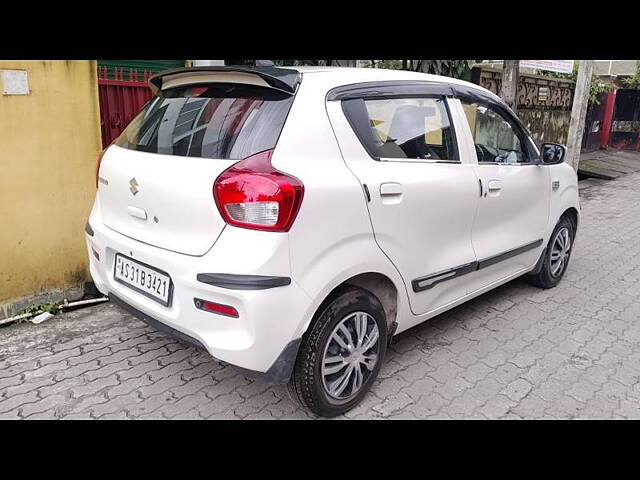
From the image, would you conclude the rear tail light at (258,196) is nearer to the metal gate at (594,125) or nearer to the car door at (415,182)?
the car door at (415,182)

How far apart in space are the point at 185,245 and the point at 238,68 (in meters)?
0.87

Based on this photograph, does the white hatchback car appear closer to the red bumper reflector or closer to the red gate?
the red bumper reflector

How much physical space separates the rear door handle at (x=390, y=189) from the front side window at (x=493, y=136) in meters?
0.97

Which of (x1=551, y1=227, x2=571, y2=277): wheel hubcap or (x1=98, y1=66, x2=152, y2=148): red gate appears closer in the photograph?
(x1=98, y1=66, x2=152, y2=148): red gate

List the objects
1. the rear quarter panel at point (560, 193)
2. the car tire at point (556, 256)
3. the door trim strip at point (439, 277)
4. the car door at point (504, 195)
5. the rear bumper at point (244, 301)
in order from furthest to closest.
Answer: the car tire at point (556, 256), the rear quarter panel at point (560, 193), the car door at point (504, 195), the door trim strip at point (439, 277), the rear bumper at point (244, 301)

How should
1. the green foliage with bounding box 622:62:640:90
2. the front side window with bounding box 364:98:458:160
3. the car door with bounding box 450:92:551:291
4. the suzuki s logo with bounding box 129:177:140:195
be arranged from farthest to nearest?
1. the green foliage with bounding box 622:62:640:90
2. the car door with bounding box 450:92:551:291
3. the front side window with bounding box 364:98:458:160
4. the suzuki s logo with bounding box 129:177:140:195

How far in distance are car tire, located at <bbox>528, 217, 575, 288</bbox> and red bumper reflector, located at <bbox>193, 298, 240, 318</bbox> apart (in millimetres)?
3133

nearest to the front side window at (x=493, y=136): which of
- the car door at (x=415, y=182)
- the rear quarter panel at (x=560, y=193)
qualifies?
the car door at (x=415, y=182)

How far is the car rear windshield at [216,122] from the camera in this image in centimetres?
227

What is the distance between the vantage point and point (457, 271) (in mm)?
3191

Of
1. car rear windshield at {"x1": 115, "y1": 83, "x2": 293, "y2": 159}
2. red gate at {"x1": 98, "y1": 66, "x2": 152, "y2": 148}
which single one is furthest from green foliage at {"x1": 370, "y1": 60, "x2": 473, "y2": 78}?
car rear windshield at {"x1": 115, "y1": 83, "x2": 293, "y2": 159}

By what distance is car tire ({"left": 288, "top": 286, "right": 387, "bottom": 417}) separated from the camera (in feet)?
7.90

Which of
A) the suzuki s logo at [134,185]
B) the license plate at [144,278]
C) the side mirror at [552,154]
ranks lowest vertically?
the license plate at [144,278]
